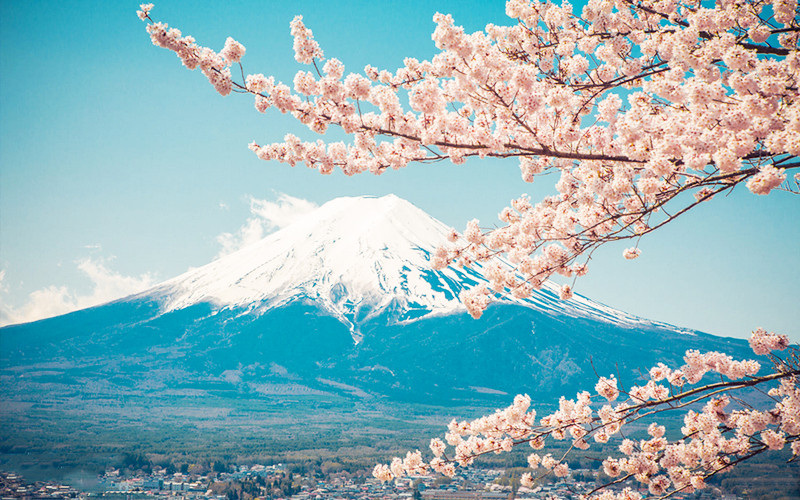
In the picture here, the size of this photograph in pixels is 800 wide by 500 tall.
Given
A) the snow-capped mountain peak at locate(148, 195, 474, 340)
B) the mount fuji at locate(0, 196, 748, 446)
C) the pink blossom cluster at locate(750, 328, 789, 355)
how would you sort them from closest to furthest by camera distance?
1. the pink blossom cluster at locate(750, 328, 789, 355)
2. the mount fuji at locate(0, 196, 748, 446)
3. the snow-capped mountain peak at locate(148, 195, 474, 340)

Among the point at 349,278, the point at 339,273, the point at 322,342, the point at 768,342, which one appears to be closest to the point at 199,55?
the point at 768,342

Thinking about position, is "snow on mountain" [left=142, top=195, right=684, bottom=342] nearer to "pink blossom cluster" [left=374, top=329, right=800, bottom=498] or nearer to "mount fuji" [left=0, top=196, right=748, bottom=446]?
"mount fuji" [left=0, top=196, right=748, bottom=446]

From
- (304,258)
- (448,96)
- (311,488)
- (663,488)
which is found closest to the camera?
(663,488)

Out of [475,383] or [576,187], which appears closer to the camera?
[576,187]

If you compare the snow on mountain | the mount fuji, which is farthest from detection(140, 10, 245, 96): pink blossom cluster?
the snow on mountain

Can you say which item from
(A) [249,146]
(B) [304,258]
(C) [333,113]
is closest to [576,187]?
(C) [333,113]

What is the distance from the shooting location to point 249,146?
3.76 meters

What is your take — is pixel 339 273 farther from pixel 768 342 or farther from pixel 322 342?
pixel 768 342

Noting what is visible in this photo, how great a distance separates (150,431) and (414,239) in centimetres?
7584

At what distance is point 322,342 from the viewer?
3784 inches

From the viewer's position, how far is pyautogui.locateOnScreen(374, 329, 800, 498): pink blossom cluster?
2.99m

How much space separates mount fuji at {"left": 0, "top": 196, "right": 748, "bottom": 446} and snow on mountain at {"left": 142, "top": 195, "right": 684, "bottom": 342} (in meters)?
0.35

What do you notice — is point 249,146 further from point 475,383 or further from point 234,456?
point 475,383

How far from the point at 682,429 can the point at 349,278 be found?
356 feet
